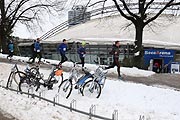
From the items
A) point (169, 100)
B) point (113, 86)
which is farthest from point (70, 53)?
point (169, 100)

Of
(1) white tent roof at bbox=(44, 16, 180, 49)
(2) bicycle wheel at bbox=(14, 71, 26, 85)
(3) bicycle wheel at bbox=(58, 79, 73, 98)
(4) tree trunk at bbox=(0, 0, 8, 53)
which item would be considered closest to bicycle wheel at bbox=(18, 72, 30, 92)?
(2) bicycle wheel at bbox=(14, 71, 26, 85)

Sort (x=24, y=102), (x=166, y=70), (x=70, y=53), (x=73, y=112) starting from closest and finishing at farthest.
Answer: (x=73, y=112), (x=24, y=102), (x=166, y=70), (x=70, y=53)

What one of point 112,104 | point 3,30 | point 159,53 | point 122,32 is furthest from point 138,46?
point 3,30

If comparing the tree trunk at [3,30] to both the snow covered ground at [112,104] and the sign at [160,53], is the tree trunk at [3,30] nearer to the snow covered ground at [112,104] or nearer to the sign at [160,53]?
the sign at [160,53]

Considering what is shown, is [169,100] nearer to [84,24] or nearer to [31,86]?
[31,86]

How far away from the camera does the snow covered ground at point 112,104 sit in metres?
9.54

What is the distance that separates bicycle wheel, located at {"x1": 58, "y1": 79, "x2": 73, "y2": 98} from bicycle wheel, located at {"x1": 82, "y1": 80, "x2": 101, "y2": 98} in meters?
0.48

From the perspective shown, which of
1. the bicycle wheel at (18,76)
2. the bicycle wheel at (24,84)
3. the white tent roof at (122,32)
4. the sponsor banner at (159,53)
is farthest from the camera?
the white tent roof at (122,32)

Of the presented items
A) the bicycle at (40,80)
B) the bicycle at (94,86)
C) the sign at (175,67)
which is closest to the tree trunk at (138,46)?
the sign at (175,67)

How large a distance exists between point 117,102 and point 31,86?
11.2 ft

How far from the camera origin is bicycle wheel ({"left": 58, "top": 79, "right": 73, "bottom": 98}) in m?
11.8

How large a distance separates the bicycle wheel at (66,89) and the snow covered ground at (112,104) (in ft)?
0.65

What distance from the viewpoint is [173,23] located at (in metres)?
41.3

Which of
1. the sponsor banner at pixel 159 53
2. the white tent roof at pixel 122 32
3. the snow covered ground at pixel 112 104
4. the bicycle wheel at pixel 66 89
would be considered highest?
the white tent roof at pixel 122 32
